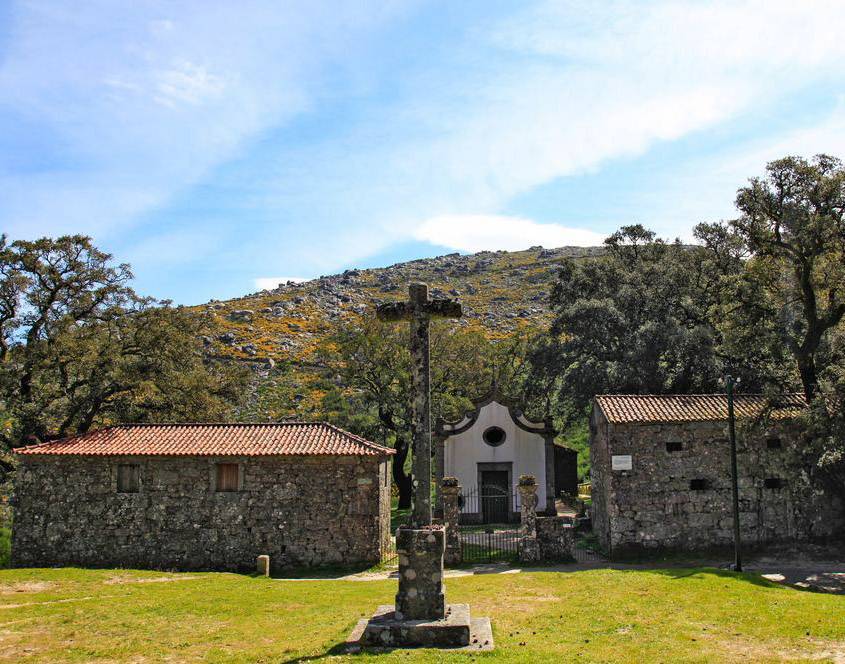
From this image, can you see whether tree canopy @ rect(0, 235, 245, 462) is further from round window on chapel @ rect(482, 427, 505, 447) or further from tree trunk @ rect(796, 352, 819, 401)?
tree trunk @ rect(796, 352, 819, 401)

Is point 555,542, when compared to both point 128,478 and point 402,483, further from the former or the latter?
point 402,483

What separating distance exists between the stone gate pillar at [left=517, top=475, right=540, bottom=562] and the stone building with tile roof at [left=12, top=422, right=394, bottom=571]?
4455 millimetres

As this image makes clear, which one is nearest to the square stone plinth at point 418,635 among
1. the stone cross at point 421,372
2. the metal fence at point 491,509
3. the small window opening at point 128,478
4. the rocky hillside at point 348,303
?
the stone cross at point 421,372

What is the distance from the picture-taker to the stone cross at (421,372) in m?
10.8

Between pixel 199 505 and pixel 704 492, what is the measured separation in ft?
52.5

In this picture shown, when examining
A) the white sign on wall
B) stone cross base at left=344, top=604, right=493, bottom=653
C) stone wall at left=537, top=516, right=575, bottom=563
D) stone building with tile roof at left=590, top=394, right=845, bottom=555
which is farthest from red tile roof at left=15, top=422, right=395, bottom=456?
stone cross base at left=344, top=604, right=493, bottom=653

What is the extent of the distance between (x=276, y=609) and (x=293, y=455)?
Result: 24.3ft

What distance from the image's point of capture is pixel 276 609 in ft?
46.6

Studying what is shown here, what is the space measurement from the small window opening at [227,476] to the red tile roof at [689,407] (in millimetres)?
11952

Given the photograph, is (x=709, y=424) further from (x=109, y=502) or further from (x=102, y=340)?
(x=102, y=340)

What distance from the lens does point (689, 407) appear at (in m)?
22.3

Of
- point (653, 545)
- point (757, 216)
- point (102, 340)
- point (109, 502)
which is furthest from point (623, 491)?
A: point (102, 340)

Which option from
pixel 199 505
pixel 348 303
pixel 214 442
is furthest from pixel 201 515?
pixel 348 303

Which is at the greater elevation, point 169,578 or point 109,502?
point 109,502
